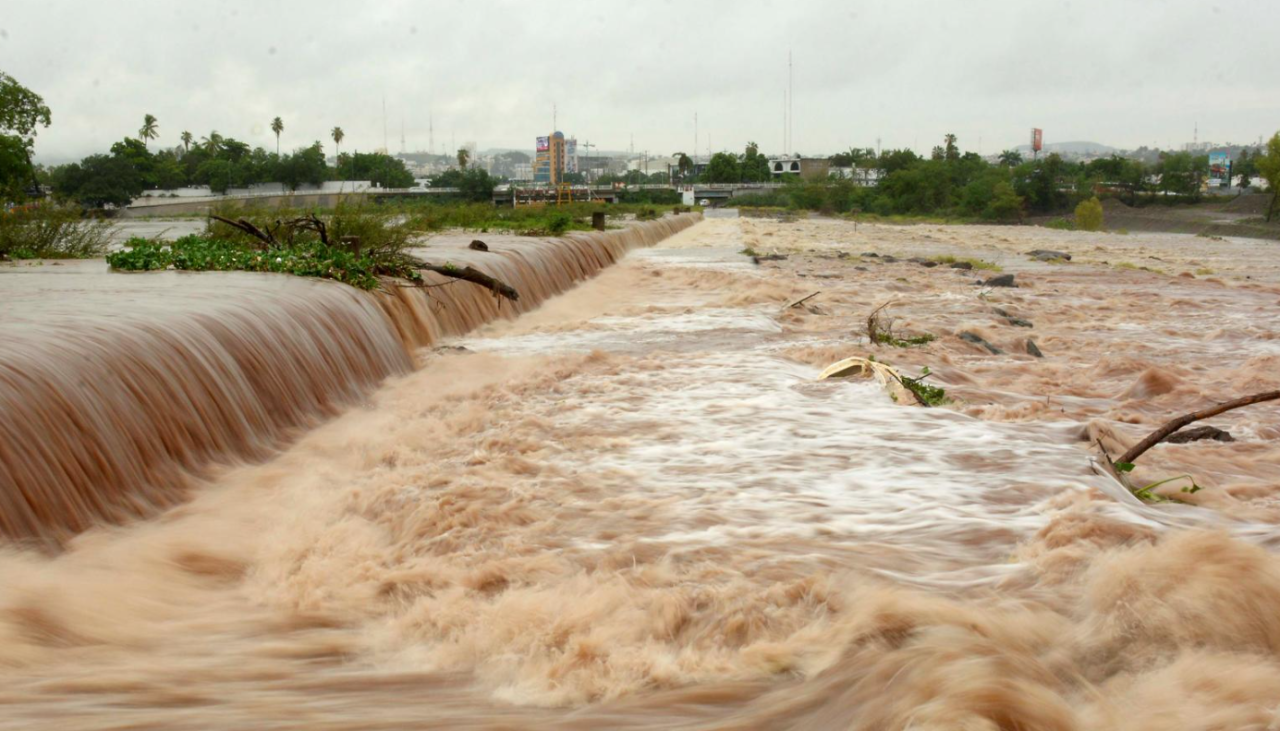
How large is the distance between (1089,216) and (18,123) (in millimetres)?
71420

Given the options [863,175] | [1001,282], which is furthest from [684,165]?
[1001,282]

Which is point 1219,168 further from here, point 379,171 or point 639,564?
Answer: point 639,564

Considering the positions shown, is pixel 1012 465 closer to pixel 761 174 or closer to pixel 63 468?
pixel 63 468

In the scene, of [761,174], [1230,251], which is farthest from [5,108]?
[761,174]

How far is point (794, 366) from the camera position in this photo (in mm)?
10773

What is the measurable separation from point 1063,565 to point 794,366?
605 cm

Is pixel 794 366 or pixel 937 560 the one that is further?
pixel 794 366

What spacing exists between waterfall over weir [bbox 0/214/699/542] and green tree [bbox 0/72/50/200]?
48975 millimetres

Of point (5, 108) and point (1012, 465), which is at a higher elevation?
point (5, 108)

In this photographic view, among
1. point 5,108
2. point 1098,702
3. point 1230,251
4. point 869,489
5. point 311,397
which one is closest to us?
point 1098,702

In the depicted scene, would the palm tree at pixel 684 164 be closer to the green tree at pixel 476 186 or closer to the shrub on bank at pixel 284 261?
the green tree at pixel 476 186

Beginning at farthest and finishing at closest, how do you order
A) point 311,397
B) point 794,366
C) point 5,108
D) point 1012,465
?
point 5,108 < point 794,366 < point 311,397 < point 1012,465

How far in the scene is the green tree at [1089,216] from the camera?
80338 mm

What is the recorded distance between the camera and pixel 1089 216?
8069cm
